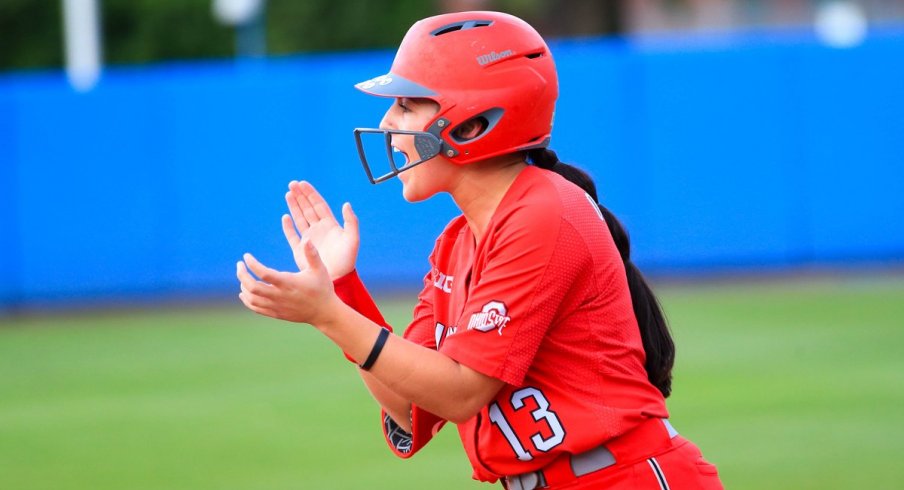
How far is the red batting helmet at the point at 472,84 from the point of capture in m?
3.19

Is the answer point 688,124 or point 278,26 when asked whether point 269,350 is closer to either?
point 688,124

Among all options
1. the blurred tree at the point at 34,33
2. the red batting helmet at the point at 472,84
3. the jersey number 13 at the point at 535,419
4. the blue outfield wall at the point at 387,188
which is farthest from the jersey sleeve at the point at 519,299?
the blurred tree at the point at 34,33

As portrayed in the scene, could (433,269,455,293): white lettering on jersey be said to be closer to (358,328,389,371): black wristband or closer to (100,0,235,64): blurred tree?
(358,328,389,371): black wristband

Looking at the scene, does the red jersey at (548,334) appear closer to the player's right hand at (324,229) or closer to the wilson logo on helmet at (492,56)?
the wilson logo on helmet at (492,56)

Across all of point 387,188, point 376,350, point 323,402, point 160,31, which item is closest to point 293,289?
point 376,350

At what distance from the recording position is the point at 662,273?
595 inches

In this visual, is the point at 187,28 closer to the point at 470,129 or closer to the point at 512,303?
the point at 470,129

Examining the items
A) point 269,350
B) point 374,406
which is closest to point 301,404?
point 374,406

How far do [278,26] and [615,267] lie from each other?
31.6m

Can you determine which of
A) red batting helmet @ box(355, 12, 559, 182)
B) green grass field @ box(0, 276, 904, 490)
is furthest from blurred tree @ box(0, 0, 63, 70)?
red batting helmet @ box(355, 12, 559, 182)

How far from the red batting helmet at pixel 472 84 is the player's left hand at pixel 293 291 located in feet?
1.25

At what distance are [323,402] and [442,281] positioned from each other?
18.0ft

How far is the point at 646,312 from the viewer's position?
3.35m

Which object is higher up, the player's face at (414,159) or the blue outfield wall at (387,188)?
the player's face at (414,159)
